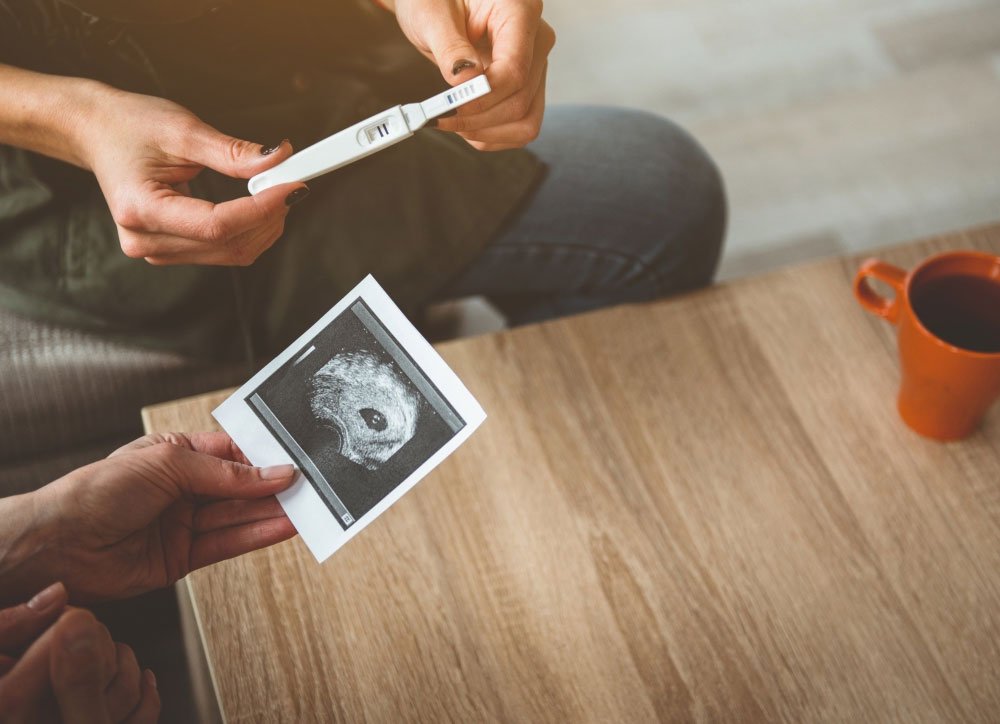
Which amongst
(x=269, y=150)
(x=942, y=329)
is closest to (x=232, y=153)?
(x=269, y=150)

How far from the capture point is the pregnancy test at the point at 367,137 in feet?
1.89

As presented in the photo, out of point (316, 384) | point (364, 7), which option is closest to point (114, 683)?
point (316, 384)

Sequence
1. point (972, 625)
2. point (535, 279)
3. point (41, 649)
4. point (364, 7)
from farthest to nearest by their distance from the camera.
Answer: point (535, 279), point (364, 7), point (972, 625), point (41, 649)

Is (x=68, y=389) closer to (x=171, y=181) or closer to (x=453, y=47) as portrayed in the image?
(x=171, y=181)

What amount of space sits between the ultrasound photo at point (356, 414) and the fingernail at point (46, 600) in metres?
0.19

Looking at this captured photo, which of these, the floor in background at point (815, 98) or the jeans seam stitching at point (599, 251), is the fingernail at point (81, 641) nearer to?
the jeans seam stitching at point (599, 251)

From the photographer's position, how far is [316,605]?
67 cm

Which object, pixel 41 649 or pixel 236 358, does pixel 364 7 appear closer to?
pixel 236 358

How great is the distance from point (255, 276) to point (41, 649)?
0.41m

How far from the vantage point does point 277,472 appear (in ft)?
2.10

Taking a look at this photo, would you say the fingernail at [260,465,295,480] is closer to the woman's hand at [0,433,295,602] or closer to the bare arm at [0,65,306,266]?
the woman's hand at [0,433,295,602]

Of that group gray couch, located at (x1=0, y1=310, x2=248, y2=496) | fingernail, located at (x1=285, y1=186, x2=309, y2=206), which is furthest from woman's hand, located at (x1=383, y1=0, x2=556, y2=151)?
gray couch, located at (x1=0, y1=310, x2=248, y2=496)

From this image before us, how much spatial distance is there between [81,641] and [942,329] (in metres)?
0.73

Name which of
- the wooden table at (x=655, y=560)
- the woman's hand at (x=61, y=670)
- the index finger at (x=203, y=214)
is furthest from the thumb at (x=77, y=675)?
the index finger at (x=203, y=214)
